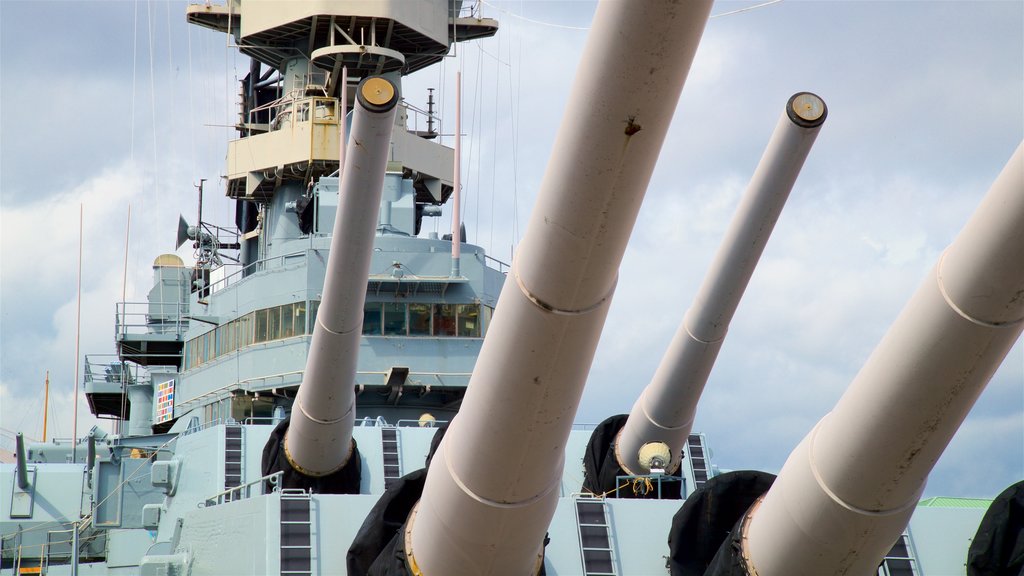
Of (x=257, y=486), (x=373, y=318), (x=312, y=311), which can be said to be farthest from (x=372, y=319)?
(x=257, y=486)

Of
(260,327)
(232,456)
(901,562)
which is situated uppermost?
(260,327)

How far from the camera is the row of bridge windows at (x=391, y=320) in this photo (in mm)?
18109

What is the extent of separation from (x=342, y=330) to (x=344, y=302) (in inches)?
10.3

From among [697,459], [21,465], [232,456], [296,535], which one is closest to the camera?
[296,535]

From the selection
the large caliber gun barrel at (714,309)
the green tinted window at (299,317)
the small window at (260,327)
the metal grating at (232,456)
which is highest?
the large caliber gun barrel at (714,309)

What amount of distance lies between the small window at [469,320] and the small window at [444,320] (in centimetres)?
12

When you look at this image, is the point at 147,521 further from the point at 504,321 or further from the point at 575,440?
the point at 504,321

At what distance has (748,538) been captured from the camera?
6.35m

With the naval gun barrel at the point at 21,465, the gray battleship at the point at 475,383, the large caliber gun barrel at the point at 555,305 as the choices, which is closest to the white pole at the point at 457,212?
the gray battleship at the point at 475,383

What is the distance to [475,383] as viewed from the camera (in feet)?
16.8

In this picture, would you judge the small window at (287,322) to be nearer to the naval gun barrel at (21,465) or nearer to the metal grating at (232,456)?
the metal grating at (232,456)

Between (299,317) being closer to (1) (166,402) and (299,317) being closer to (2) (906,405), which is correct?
(1) (166,402)

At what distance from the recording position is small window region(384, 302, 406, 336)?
1811cm

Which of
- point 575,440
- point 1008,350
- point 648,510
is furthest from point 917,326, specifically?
point 575,440
